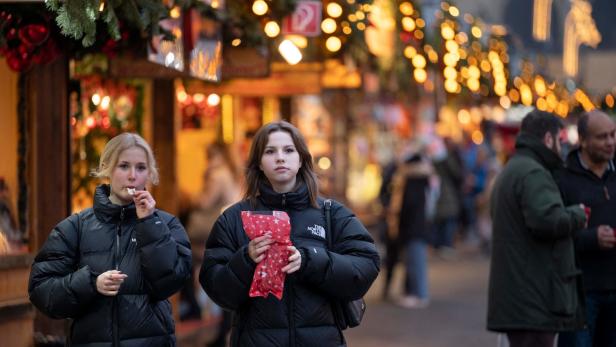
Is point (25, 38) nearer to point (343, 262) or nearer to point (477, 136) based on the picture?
point (343, 262)

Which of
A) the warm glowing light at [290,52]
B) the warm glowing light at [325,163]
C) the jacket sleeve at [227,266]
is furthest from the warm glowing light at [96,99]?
the warm glowing light at [325,163]

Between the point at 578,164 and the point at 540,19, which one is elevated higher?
the point at 540,19

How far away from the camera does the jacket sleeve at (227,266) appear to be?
230 inches

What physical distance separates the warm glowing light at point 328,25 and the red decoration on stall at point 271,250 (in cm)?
586

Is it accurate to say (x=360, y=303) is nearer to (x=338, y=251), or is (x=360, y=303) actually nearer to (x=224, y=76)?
(x=338, y=251)

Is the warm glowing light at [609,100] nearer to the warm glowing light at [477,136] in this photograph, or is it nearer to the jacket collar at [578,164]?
the warm glowing light at [477,136]

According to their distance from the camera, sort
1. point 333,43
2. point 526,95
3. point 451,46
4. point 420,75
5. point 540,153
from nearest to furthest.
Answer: point 540,153, point 333,43, point 420,75, point 451,46, point 526,95

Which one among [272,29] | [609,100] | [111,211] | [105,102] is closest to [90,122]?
[105,102]

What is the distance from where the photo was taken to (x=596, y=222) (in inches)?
340

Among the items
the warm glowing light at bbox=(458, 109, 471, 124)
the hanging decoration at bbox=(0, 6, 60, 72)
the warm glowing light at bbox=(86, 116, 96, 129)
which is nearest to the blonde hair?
the hanging decoration at bbox=(0, 6, 60, 72)

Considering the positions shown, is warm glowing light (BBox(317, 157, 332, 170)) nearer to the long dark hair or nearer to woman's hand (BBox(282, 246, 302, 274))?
the long dark hair

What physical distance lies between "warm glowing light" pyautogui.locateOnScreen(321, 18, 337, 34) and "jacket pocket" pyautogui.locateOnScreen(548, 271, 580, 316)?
4.04 metres

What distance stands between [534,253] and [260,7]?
3.52 m

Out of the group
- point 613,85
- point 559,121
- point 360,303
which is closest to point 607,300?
point 559,121
